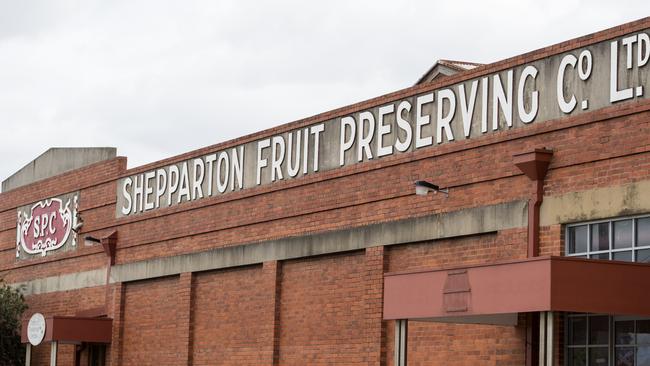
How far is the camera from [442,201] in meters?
22.9

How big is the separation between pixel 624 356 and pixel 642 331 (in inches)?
19.3

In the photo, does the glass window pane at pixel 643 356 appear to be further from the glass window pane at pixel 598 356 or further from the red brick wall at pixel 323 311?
the red brick wall at pixel 323 311

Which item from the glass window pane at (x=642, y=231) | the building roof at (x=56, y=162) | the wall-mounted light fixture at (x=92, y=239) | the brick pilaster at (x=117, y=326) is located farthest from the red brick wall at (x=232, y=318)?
the glass window pane at (x=642, y=231)

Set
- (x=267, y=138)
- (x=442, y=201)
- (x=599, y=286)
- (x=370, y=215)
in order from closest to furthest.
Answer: (x=599, y=286) → (x=442, y=201) → (x=370, y=215) → (x=267, y=138)

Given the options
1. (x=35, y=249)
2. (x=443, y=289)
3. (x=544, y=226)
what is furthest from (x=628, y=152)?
(x=35, y=249)

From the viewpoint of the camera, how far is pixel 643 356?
61.6ft

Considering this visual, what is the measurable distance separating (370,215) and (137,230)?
10530mm

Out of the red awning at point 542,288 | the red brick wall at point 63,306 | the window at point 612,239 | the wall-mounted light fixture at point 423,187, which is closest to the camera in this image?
the red awning at point 542,288

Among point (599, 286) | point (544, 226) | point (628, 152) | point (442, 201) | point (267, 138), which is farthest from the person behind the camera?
point (267, 138)

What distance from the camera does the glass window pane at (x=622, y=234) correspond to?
19.2m

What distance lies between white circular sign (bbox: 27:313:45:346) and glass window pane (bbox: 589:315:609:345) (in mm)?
17120

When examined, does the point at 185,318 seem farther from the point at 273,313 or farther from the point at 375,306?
the point at 375,306

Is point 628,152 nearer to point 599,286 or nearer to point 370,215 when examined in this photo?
point 599,286

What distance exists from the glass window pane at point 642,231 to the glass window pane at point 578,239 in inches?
40.1
